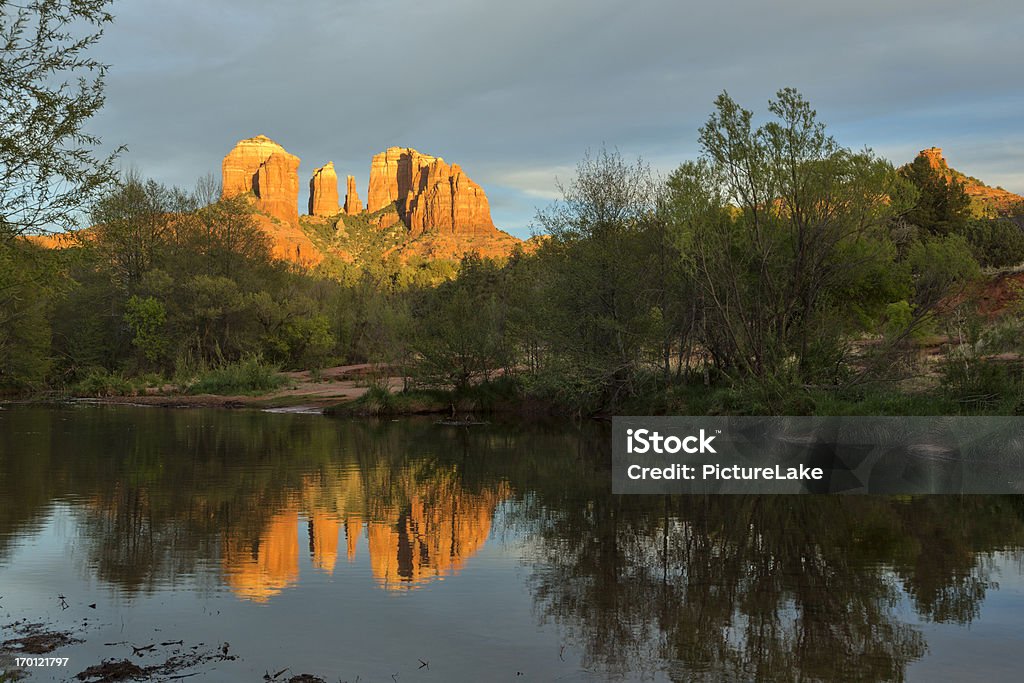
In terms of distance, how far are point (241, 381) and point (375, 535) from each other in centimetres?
4084

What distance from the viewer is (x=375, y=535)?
637 inches

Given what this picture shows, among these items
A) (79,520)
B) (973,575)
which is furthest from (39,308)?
(973,575)

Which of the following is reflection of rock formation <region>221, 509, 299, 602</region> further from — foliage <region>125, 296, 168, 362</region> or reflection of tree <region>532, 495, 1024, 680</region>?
foliage <region>125, 296, 168, 362</region>

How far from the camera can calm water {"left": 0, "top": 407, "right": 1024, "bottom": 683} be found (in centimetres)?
→ 947

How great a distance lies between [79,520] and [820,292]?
22870 mm

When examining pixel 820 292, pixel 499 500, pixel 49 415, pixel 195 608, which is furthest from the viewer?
pixel 49 415

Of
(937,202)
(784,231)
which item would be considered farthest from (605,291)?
(937,202)

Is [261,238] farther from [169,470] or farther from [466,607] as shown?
[466,607]

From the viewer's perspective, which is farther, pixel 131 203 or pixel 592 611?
pixel 131 203

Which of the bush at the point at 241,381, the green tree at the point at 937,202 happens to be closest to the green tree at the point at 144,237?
the bush at the point at 241,381

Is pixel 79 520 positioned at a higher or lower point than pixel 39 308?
lower

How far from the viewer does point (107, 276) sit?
66500 millimetres

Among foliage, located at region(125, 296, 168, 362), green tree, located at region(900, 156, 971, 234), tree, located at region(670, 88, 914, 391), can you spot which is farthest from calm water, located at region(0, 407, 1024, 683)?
green tree, located at region(900, 156, 971, 234)

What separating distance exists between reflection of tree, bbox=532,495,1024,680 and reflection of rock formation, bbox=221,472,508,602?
5.25 ft
